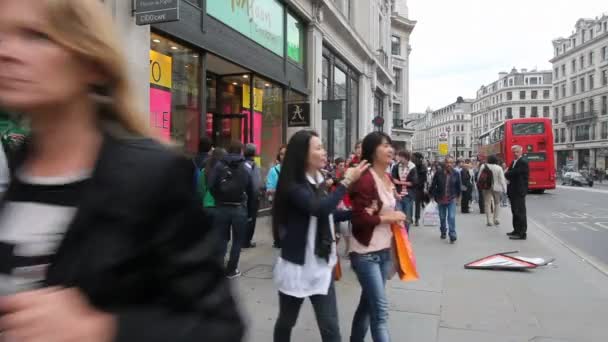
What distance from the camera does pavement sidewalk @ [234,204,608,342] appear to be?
4301mm

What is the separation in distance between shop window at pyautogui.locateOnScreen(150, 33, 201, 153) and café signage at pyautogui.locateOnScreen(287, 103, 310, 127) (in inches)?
181

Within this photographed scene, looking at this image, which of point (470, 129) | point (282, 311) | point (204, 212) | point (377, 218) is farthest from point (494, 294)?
point (470, 129)

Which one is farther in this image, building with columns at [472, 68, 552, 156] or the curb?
building with columns at [472, 68, 552, 156]

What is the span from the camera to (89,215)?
0.77 m

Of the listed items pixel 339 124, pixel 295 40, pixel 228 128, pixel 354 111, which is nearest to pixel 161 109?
pixel 228 128

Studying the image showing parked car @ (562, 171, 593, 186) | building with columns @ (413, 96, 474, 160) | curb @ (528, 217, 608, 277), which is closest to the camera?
curb @ (528, 217, 608, 277)

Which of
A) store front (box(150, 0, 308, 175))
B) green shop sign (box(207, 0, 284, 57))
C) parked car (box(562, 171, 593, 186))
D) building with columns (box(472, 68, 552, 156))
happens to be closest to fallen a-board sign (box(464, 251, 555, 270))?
store front (box(150, 0, 308, 175))

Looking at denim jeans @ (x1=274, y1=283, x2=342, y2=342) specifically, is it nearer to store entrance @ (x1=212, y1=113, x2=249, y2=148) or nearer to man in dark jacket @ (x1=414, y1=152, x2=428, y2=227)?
store entrance @ (x1=212, y1=113, x2=249, y2=148)

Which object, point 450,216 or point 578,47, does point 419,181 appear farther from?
point 578,47

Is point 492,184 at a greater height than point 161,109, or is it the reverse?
point 161,109

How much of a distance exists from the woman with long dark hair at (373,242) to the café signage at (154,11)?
441 cm

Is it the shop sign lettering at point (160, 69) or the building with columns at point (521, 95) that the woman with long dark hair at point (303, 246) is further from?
the building with columns at point (521, 95)

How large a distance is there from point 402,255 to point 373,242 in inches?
13.7

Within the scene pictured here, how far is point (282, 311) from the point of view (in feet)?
10.2
